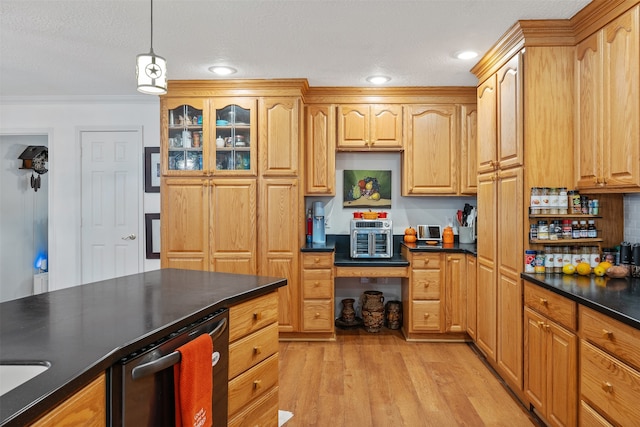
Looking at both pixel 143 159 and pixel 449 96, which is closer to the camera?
pixel 449 96

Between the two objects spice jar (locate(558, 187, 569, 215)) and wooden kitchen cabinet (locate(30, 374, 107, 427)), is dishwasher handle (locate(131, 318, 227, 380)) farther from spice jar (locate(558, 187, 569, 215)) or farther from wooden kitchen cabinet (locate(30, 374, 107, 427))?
spice jar (locate(558, 187, 569, 215))

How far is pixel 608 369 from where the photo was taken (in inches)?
67.1

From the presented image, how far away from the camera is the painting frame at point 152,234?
4.42m

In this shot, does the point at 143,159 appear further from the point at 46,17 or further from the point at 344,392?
the point at 344,392

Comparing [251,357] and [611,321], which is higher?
[611,321]

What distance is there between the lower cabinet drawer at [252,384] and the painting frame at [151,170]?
293 centimetres

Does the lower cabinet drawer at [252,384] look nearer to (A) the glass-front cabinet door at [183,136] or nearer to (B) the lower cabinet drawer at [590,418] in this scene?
(B) the lower cabinet drawer at [590,418]

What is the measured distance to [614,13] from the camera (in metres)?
2.19

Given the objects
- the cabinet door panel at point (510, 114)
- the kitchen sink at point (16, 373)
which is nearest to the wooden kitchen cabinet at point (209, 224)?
the cabinet door panel at point (510, 114)

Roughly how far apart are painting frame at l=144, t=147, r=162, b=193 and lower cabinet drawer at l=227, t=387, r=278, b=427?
2979mm

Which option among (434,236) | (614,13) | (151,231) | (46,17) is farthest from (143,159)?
(614,13)

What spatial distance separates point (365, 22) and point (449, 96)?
1.73 meters

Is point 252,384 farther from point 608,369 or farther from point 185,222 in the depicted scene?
point 185,222

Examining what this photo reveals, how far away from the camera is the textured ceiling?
7.88 feet
